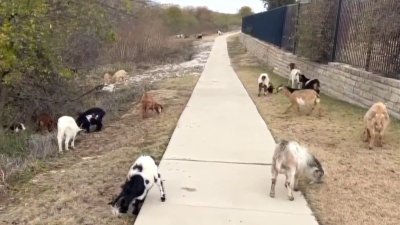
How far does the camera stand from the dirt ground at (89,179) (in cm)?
523

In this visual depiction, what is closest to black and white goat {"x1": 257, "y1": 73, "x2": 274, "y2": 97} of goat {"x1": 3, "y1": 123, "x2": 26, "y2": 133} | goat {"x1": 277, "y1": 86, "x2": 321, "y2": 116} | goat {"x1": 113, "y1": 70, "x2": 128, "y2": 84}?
goat {"x1": 277, "y1": 86, "x2": 321, "y2": 116}

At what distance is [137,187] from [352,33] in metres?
9.31

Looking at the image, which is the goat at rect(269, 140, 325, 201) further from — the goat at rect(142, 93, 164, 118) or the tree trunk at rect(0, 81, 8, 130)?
the tree trunk at rect(0, 81, 8, 130)

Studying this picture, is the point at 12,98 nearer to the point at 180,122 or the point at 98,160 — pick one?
the point at 180,122

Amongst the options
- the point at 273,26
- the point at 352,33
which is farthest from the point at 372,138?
the point at 273,26

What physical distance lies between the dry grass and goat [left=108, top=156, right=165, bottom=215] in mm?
1896

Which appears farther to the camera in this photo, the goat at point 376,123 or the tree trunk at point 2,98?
the tree trunk at point 2,98

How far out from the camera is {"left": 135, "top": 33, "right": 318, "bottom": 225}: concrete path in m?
5.16

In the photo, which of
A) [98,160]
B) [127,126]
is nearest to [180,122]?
[127,126]

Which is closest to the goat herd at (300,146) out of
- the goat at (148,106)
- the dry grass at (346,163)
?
the dry grass at (346,163)

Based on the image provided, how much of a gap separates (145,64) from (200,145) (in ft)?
69.2

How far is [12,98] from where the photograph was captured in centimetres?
1290

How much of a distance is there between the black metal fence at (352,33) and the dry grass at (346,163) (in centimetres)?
132

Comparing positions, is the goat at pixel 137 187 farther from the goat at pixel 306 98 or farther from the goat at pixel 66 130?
the goat at pixel 306 98
